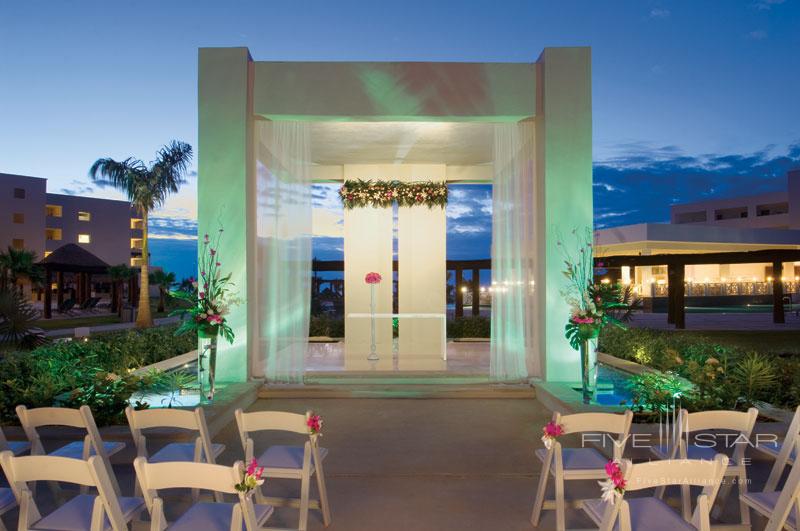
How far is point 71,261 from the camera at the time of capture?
24.2 meters

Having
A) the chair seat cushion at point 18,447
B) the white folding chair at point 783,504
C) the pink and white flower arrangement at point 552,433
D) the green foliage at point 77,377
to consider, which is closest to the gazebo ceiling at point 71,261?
the green foliage at point 77,377

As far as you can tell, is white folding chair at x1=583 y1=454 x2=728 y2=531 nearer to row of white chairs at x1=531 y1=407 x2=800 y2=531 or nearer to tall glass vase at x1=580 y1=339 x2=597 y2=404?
row of white chairs at x1=531 y1=407 x2=800 y2=531

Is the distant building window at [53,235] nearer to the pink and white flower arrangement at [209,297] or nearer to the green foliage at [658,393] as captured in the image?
the pink and white flower arrangement at [209,297]

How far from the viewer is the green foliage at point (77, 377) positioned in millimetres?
5277

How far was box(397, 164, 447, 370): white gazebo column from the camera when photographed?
11.2m

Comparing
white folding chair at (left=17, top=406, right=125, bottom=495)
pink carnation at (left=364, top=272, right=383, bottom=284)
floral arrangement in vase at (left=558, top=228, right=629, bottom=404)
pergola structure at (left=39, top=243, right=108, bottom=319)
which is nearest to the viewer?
white folding chair at (left=17, top=406, right=125, bottom=495)

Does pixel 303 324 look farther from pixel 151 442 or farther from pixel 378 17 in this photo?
pixel 378 17

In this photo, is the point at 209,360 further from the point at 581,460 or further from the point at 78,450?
the point at 581,460

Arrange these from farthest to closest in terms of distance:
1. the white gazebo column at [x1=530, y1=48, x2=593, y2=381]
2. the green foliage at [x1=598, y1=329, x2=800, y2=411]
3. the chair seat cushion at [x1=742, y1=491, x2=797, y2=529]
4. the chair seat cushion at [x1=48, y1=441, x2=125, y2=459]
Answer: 1. the white gazebo column at [x1=530, y1=48, x2=593, y2=381]
2. the green foliage at [x1=598, y1=329, x2=800, y2=411]
3. the chair seat cushion at [x1=48, y1=441, x2=125, y2=459]
4. the chair seat cushion at [x1=742, y1=491, x2=797, y2=529]

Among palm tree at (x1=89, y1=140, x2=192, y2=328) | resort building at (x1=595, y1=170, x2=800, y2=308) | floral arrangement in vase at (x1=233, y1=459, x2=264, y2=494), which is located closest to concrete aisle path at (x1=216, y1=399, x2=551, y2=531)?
floral arrangement in vase at (x1=233, y1=459, x2=264, y2=494)

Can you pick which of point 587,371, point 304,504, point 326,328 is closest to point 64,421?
point 304,504

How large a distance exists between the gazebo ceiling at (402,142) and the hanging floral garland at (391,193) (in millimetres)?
455

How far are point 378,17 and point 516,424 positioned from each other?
11676mm

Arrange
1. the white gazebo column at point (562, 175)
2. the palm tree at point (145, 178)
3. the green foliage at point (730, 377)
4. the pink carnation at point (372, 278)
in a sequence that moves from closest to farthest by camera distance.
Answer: the green foliage at point (730, 377) → the white gazebo column at point (562, 175) → the pink carnation at point (372, 278) → the palm tree at point (145, 178)
